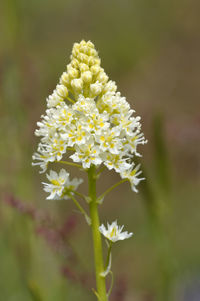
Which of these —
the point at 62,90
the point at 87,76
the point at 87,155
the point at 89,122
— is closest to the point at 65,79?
the point at 62,90

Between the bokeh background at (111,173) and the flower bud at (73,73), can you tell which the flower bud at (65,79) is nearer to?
the flower bud at (73,73)

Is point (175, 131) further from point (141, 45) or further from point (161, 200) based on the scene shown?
point (141, 45)

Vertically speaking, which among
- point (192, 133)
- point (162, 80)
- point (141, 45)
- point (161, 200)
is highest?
point (141, 45)

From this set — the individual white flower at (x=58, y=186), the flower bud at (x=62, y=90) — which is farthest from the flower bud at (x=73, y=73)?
the individual white flower at (x=58, y=186)

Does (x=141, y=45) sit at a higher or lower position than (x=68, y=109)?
higher

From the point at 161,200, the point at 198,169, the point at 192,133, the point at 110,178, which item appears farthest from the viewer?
the point at 110,178

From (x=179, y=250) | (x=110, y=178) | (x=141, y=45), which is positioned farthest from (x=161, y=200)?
(x=141, y=45)

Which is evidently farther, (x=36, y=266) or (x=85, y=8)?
(x=85, y=8)
